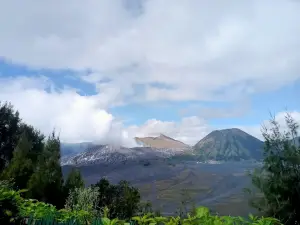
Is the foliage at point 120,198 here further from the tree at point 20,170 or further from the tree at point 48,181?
the tree at point 20,170

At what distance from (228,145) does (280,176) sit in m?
44.8

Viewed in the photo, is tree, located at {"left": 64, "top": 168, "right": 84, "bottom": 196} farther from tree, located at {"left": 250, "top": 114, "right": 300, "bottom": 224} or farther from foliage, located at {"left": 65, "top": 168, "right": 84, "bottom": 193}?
tree, located at {"left": 250, "top": 114, "right": 300, "bottom": 224}

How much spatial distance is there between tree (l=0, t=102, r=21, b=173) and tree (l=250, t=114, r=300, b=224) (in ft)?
58.1

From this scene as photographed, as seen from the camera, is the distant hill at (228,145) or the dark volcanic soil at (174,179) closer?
the dark volcanic soil at (174,179)

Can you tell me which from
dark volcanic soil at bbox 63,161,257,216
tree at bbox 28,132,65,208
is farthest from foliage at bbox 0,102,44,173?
tree at bbox 28,132,65,208

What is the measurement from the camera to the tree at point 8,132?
68.8ft

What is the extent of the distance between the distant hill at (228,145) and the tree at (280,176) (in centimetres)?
3621

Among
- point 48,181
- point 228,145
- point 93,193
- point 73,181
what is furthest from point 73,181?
point 228,145

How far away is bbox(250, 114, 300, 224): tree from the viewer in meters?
6.82

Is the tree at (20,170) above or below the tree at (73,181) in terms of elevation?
above

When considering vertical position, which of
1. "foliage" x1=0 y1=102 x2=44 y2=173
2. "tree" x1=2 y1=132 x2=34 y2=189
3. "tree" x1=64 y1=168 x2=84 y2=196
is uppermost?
"foliage" x1=0 y1=102 x2=44 y2=173

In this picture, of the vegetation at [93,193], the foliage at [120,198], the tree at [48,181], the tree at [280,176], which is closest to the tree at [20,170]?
the vegetation at [93,193]

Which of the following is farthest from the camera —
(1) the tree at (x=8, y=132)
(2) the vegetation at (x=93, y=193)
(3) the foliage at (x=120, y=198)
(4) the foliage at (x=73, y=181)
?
(1) the tree at (x=8, y=132)

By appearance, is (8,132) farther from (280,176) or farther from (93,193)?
(280,176)
